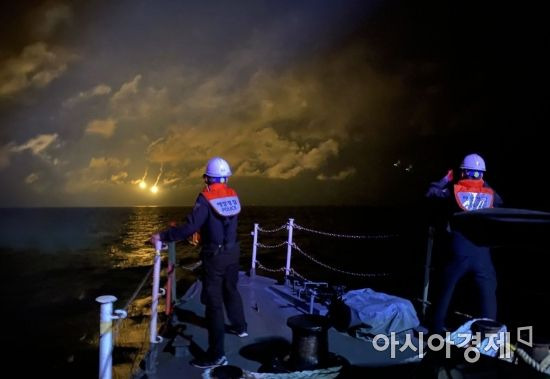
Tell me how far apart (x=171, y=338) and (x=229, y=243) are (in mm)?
1733

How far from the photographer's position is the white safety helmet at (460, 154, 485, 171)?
16.5 ft

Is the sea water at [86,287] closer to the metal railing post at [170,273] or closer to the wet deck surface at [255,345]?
the wet deck surface at [255,345]

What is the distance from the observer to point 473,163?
16.5 ft

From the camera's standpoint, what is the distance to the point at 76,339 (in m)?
20.1

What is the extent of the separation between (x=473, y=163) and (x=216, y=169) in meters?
3.25

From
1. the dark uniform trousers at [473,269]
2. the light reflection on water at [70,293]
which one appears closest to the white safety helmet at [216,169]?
the dark uniform trousers at [473,269]

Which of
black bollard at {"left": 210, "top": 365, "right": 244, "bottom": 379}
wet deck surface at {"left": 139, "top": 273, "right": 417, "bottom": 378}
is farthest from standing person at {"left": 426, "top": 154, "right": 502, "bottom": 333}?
black bollard at {"left": 210, "top": 365, "right": 244, "bottom": 379}

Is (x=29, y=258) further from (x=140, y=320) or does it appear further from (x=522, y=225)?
(x=522, y=225)

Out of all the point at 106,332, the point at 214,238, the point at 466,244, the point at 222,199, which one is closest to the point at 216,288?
the point at 214,238

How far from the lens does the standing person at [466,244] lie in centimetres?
473

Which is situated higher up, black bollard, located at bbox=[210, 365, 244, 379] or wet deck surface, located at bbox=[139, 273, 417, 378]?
black bollard, located at bbox=[210, 365, 244, 379]

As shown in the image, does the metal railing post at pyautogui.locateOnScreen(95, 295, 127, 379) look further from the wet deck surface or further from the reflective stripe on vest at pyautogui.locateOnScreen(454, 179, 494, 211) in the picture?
the reflective stripe on vest at pyautogui.locateOnScreen(454, 179, 494, 211)

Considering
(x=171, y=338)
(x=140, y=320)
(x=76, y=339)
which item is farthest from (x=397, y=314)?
(x=140, y=320)

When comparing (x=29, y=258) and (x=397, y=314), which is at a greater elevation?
(x=397, y=314)
